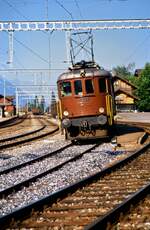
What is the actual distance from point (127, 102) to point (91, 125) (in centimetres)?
7232

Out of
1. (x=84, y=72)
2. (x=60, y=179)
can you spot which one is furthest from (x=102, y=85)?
(x=60, y=179)

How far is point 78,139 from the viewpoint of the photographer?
62.5 ft

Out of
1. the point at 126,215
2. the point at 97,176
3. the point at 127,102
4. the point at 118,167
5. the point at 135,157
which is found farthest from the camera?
the point at 127,102

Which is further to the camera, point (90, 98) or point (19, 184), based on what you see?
point (90, 98)

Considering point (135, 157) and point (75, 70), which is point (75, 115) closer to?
Result: point (75, 70)

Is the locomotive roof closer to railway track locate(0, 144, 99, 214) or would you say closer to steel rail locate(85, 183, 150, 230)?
railway track locate(0, 144, 99, 214)

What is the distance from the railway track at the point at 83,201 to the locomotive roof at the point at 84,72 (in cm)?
855

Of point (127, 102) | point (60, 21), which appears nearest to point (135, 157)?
point (60, 21)

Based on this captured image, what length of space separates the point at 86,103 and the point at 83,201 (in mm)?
11678

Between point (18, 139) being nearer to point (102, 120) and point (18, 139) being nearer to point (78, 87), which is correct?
point (78, 87)

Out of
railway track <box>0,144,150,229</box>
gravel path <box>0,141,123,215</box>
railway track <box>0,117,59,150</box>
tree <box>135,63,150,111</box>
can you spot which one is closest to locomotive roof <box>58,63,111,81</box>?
railway track <box>0,117,59,150</box>

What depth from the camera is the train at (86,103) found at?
746 inches

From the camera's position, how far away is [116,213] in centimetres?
643

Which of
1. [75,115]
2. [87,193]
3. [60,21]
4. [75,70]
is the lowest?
[87,193]
